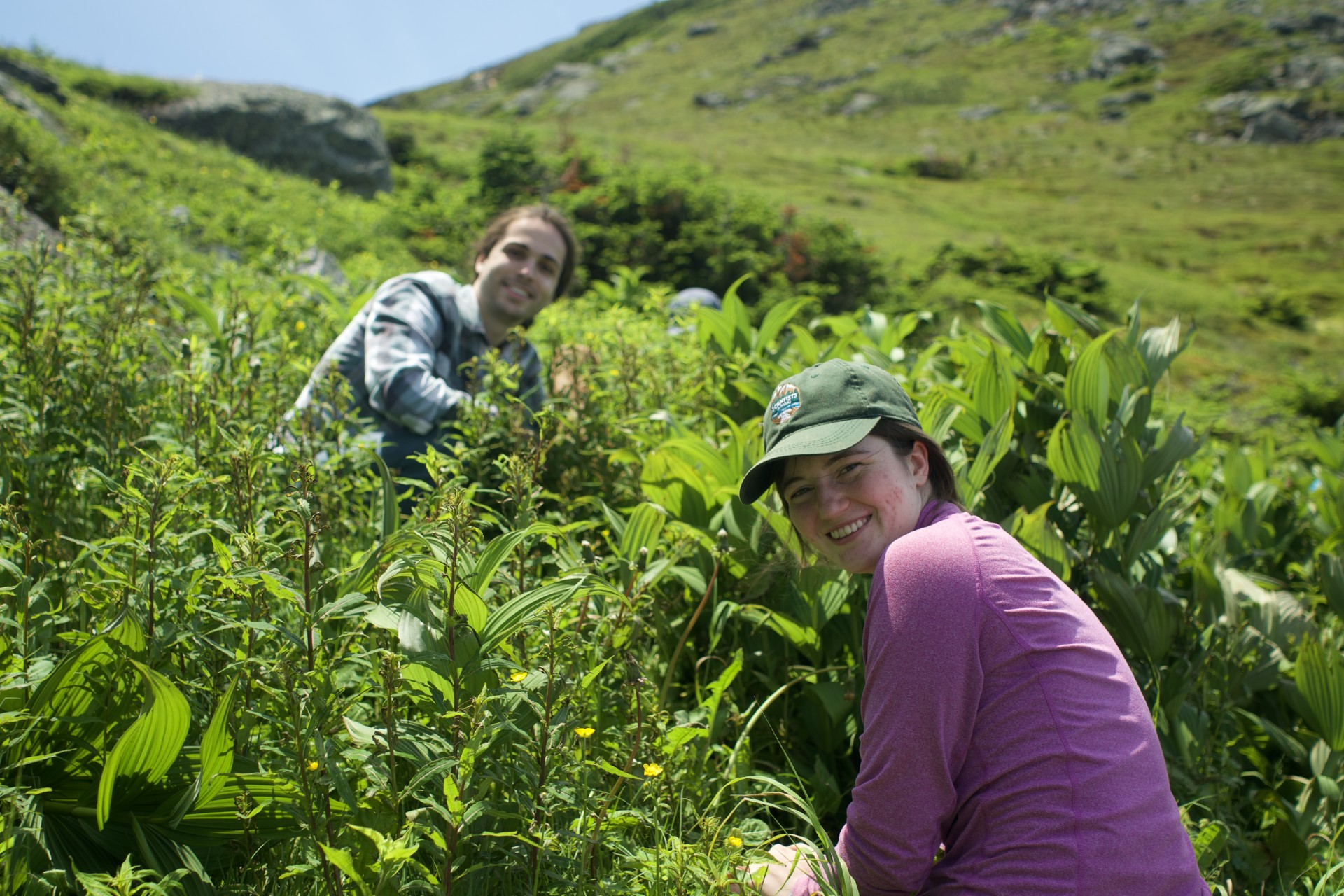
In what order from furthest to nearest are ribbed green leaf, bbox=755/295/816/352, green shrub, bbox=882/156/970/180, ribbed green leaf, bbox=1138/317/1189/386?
green shrub, bbox=882/156/970/180 < ribbed green leaf, bbox=755/295/816/352 < ribbed green leaf, bbox=1138/317/1189/386

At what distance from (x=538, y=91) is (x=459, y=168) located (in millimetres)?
62923

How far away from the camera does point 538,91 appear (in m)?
74.6

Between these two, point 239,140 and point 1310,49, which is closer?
point 239,140

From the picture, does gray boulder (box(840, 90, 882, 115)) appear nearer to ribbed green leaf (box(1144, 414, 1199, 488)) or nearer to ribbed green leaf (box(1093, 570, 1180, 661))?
ribbed green leaf (box(1144, 414, 1199, 488))

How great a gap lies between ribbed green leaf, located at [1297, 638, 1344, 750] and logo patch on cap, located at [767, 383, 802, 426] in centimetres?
213

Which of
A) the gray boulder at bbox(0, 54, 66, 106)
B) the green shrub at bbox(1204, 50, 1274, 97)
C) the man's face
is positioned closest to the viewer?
the man's face

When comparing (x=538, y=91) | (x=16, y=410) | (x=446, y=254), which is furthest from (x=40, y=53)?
(x=538, y=91)

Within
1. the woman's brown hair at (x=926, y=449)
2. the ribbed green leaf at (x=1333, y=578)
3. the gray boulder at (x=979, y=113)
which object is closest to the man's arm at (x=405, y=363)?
the woman's brown hair at (x=926, y=449)

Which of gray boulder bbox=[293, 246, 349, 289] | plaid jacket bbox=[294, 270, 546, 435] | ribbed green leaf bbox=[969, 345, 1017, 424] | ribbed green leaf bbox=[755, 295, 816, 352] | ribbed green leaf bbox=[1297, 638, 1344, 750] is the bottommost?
ribbed green leaf bbox=[1297, 638, 1344, 750]

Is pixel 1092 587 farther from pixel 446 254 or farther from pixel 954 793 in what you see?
Answer: pixel 446 254

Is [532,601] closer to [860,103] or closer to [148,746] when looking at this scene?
[148,746]

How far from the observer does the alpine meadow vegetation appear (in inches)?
55.7

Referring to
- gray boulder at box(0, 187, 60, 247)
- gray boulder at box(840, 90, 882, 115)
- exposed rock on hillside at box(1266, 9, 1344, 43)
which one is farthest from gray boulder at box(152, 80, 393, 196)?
exposed rock on hillside at box(1266, 9, 1344, 43)

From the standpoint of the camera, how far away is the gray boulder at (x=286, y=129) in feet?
51.2
